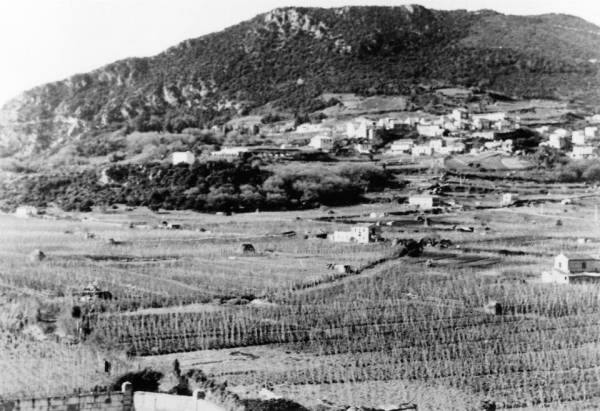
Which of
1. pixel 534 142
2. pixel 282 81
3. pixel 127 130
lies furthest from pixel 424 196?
pixel 282 81

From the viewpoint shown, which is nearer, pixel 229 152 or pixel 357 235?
pixel 357 235

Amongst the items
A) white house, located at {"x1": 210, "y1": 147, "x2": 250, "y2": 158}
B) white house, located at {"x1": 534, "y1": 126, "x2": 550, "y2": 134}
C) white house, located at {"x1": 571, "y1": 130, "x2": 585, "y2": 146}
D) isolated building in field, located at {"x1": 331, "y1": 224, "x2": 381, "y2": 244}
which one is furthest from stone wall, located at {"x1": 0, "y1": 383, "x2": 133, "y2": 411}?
white house, located at {"x1": 534, "y1": 126, "x2": 550, "y2": 134}

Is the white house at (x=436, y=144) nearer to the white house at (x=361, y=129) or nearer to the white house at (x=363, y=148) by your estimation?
the white house at (x=363, y=148)

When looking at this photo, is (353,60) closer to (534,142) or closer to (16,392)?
(534,142)

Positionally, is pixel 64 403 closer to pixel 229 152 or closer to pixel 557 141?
pixel 229 152

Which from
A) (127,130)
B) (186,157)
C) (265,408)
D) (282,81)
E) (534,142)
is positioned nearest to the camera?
(265,408)

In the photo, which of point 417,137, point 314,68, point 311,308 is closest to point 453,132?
point 417,137

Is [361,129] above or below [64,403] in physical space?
above

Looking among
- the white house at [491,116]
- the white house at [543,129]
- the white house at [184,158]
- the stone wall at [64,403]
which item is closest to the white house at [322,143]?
the white house at [184,158]
